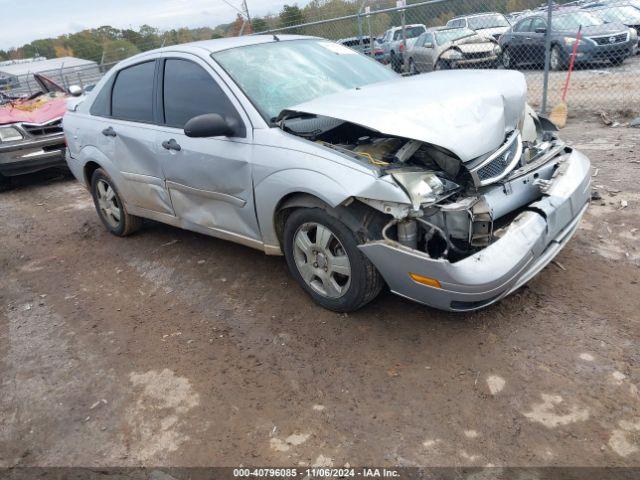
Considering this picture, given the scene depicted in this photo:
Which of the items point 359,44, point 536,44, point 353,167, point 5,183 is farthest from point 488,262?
point 536,44

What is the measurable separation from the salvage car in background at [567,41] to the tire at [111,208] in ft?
31.8

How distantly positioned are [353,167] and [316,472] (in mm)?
1603

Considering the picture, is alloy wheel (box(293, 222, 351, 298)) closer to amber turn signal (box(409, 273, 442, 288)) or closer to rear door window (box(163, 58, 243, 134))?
amber turn signal (box(409, 273, 442, 288))

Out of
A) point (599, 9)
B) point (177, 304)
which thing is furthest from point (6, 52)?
point (177, 304)

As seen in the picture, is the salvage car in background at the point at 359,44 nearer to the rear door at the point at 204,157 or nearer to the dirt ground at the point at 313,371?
the rear door at the point at 204,157

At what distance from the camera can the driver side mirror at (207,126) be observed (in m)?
3.48

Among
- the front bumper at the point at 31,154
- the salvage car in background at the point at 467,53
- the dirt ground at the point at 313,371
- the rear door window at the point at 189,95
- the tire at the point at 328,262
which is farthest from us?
the salvage car in background at the point at 467,53

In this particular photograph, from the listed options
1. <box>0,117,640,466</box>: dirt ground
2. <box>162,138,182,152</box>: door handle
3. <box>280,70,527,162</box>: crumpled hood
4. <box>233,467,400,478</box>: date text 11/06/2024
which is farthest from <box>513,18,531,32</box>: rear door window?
<box>233,467,400,478</box>: date text 11/06/2024

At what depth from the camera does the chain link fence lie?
1027cm

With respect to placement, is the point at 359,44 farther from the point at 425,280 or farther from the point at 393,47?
the point at 425,280

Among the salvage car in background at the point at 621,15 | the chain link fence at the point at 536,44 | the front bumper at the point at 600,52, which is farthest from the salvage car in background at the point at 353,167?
the salvage car in background at the point at 621,15

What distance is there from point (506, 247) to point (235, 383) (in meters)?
1.68

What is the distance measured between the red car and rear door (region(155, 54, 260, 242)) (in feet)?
15.4

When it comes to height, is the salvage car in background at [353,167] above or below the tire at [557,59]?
above
